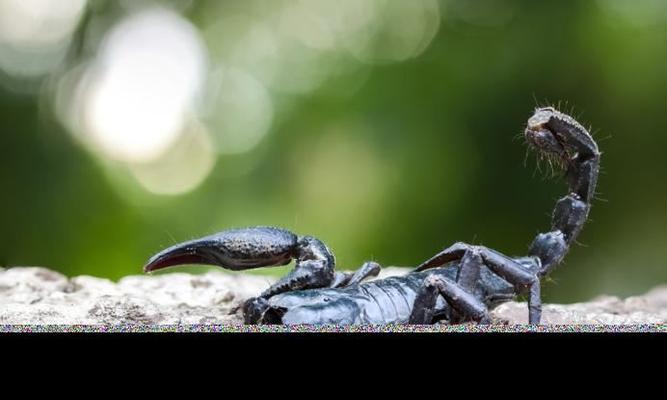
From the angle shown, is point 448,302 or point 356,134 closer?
point 448,302

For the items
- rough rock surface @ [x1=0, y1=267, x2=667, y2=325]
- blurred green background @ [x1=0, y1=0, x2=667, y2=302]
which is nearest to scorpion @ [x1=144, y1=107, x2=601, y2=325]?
rough rock surface @ [x1=0, y1=267, x2=667, y2=325]

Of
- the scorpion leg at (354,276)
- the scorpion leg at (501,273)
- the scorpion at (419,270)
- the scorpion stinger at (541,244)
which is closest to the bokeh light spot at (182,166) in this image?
the scorpion leg at (354,276)

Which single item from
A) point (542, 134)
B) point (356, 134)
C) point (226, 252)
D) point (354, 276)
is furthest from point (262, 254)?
point (356, 134)

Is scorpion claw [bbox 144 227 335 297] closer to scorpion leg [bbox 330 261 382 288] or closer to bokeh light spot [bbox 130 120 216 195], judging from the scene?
scorpion leg [bbox 330 261 382 288]

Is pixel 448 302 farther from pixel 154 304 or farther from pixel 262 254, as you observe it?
pixel 154 304
